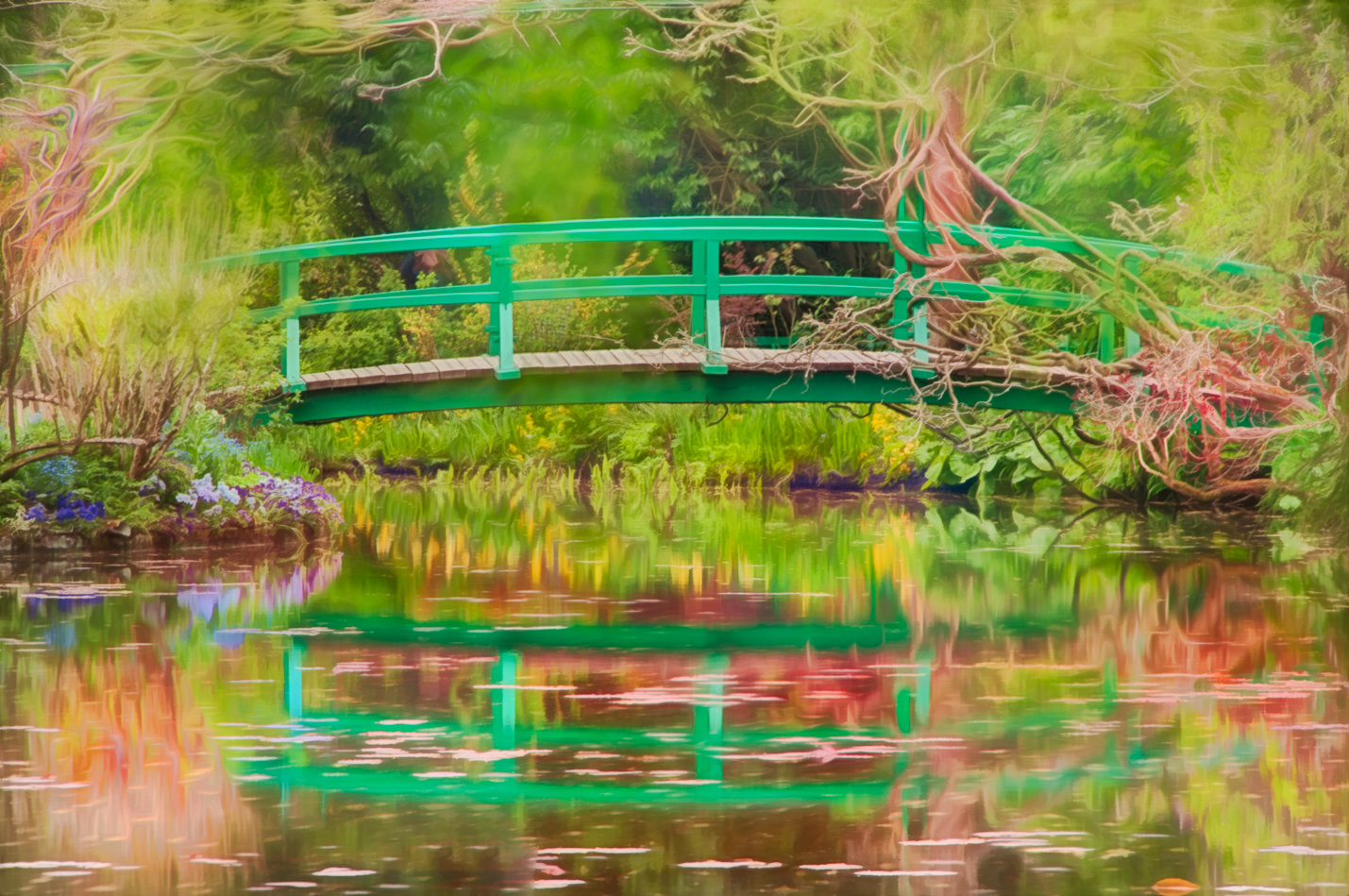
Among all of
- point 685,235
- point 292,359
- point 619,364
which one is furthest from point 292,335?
point 685,235

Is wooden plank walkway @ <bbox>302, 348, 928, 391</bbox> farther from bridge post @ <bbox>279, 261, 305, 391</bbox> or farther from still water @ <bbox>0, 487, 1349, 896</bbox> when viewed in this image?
still water @ <bbox>0, 487, 1349, 896</bbox>

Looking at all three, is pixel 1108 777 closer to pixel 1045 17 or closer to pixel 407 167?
pixel 1045 17


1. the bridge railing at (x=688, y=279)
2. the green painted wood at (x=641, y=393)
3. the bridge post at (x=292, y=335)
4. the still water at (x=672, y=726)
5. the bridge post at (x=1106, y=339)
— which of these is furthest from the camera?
the bridge post at (x=1106, y=339)

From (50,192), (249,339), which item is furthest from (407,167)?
(50,192)

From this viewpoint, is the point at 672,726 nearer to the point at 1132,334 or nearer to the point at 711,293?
the point at 711,293

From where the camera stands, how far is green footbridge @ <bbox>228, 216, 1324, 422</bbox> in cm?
789

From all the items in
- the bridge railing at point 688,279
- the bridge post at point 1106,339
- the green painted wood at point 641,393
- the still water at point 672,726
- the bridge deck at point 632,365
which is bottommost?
the still water at point 672,726

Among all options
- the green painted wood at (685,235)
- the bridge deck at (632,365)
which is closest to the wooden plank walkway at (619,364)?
the bridge deck at (632,365)

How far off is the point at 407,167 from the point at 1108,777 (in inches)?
436

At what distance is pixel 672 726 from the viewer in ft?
10.4

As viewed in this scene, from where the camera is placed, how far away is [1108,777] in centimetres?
277

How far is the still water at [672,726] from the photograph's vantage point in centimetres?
229

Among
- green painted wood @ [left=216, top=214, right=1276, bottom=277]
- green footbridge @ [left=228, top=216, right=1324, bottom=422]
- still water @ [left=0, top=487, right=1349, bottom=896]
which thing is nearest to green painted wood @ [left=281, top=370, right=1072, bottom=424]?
green footbridge @ [left=228, top=216, right=1324, bottom=422]

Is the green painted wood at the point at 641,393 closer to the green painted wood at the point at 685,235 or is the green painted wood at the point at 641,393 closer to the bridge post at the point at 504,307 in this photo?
the bridge post at the point at 504,307
